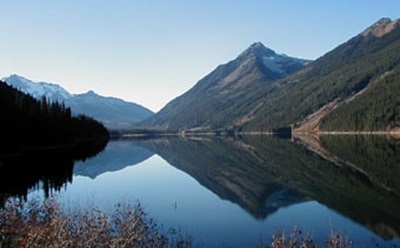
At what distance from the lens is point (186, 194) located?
64.2 meters

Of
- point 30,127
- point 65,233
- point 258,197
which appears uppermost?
point 30,127

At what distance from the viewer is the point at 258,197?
60.0 meters

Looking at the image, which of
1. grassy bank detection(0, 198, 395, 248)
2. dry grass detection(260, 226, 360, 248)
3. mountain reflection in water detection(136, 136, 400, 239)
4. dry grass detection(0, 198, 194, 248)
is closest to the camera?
dry grass detection(0, 198, 194, 248)

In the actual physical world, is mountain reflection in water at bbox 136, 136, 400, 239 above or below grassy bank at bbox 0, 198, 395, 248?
below

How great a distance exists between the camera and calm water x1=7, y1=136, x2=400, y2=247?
39219 mm

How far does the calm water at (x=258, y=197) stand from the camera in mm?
39219

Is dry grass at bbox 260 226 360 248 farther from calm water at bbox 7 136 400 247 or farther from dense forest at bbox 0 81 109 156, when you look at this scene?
dense forest at bbox 0 81 109 156

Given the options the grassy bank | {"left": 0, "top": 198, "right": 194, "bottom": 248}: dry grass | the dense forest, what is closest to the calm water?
the grassy bank

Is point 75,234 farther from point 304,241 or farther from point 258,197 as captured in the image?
point 258,197

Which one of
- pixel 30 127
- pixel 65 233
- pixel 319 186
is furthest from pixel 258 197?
pixel 30 127

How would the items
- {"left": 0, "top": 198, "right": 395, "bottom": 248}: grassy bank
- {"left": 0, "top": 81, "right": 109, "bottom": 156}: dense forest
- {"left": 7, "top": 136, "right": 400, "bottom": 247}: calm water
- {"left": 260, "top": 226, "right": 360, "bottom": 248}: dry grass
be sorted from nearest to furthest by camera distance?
{"left": 0, "top": 198, "right": 395, "bottom": 248}: grassy bank → {"left": 260, "top": 226, "right": 360, "bottom": 248}: dry grass → {"left": 7, "top": 136, "right": 400, "bottom": 247}: calm water → {"left": 0, "top": 81, "right": 109, "bottom": 156}: dense forest

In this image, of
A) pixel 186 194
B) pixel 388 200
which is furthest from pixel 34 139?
pixel 388 200

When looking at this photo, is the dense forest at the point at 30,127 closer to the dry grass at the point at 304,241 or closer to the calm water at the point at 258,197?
the calm water at the point at 258,197

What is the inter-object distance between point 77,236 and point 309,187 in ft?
163
